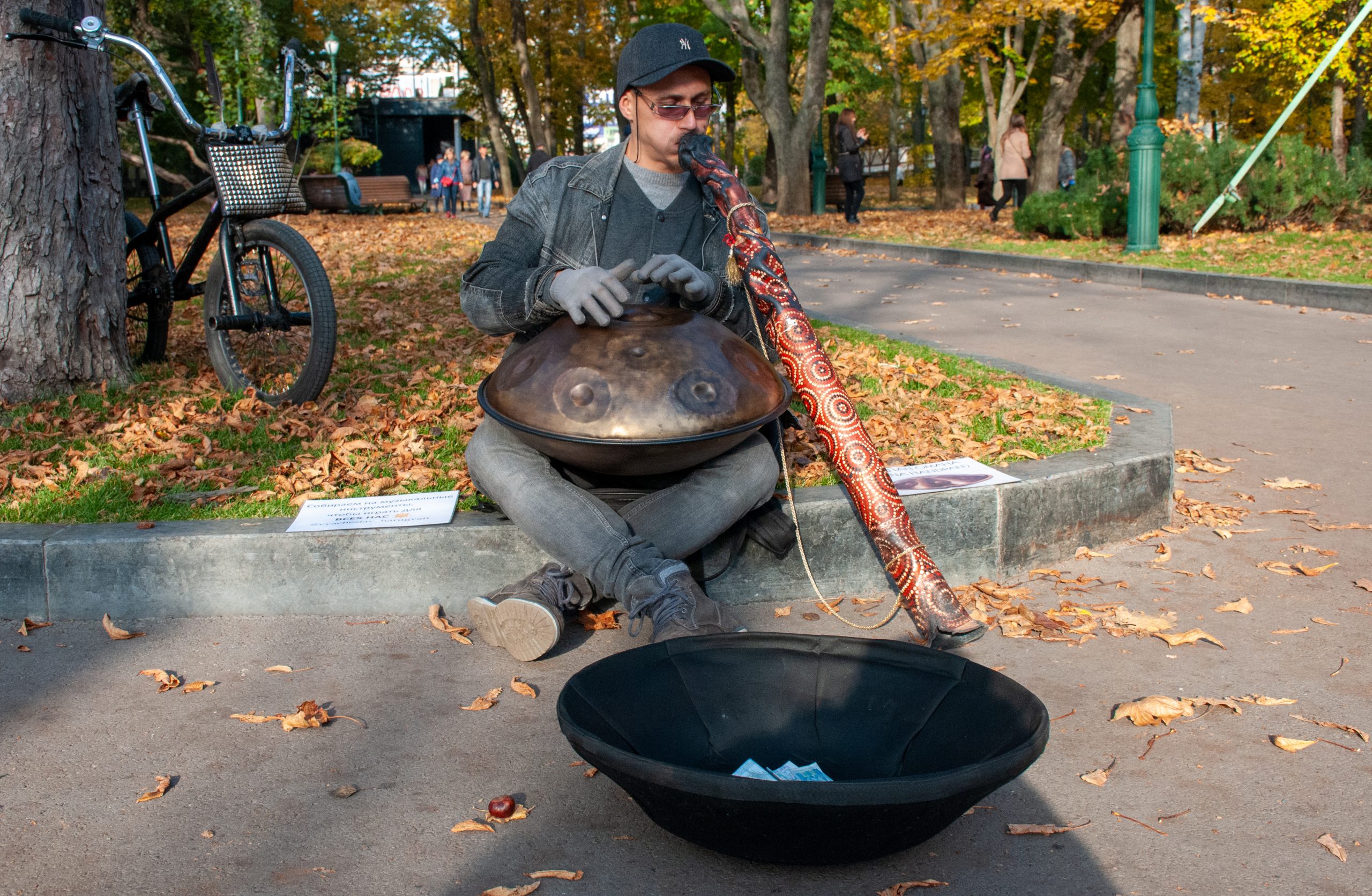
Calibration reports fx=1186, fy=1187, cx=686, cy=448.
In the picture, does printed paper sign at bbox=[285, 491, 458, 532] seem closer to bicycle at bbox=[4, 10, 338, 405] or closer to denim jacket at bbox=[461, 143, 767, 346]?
Answer: denim jacket at bbox=[461, 143, 767, 346]

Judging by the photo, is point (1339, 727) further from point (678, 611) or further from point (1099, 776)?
point (678, 611)

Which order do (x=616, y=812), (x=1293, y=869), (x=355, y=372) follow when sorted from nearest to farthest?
(x=1293, y=869) → (x=616, y=812) → (x=355, y=372)

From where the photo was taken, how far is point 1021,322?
979 cm

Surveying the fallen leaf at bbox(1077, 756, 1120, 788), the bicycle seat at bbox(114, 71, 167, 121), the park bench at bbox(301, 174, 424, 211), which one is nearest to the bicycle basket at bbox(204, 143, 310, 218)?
the bicycle seat at bbox(114, 71, 167, 121)

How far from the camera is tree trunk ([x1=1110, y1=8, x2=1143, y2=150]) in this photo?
22.3m

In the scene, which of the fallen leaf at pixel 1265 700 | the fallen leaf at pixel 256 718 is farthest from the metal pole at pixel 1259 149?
the fallen leaf at pixel 256 718

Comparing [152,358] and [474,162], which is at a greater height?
[474,162]

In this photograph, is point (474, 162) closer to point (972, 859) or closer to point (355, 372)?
point (355, 372)

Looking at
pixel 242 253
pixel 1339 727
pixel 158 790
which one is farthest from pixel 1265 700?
pixel 242 253

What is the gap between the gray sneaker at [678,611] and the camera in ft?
9.86

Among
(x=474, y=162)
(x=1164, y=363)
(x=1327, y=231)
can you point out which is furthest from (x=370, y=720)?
(x=474, y=162)

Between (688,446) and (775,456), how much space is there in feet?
1.55

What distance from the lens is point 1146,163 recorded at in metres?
13.3

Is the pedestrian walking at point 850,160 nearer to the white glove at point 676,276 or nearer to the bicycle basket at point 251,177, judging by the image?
the bicycle basket at point 251,177
